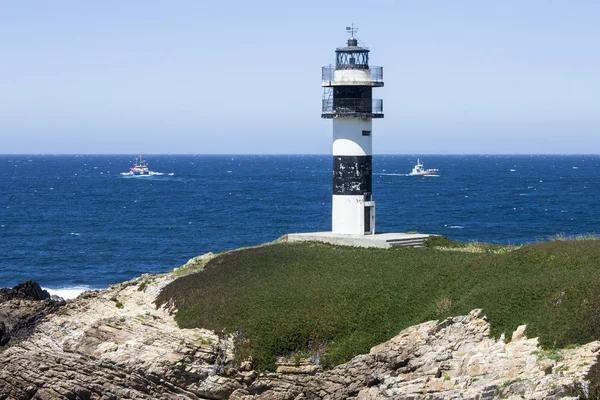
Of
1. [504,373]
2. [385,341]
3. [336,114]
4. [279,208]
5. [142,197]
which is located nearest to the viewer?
[504,373]

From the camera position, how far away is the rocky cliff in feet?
68.4

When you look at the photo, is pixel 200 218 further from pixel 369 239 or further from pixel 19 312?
pixel 19 312

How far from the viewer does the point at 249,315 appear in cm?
2727

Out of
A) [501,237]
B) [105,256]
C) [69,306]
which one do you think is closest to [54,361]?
[69,306]

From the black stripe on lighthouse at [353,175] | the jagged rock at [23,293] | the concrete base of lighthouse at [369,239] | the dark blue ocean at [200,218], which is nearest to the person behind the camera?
the jagged rock at [23,293]

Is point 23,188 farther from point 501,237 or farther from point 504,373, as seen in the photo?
point 504,373

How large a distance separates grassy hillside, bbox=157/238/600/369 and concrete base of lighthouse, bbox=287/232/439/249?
108 inches

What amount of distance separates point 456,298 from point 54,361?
42.3 feet

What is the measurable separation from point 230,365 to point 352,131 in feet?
49.4

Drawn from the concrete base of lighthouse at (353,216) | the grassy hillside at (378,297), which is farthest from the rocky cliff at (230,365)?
the concrete base of lighthouse at (353,216)

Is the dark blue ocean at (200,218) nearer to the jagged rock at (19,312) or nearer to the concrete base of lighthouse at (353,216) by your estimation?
the concrete base of lighthouse at (353,216)

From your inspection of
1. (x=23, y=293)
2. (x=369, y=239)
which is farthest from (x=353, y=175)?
(x=23, y=293)

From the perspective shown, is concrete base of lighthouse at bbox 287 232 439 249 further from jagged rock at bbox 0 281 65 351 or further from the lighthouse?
jagged rock at bbox 0 281 65 351

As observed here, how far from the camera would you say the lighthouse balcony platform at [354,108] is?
3738cm
